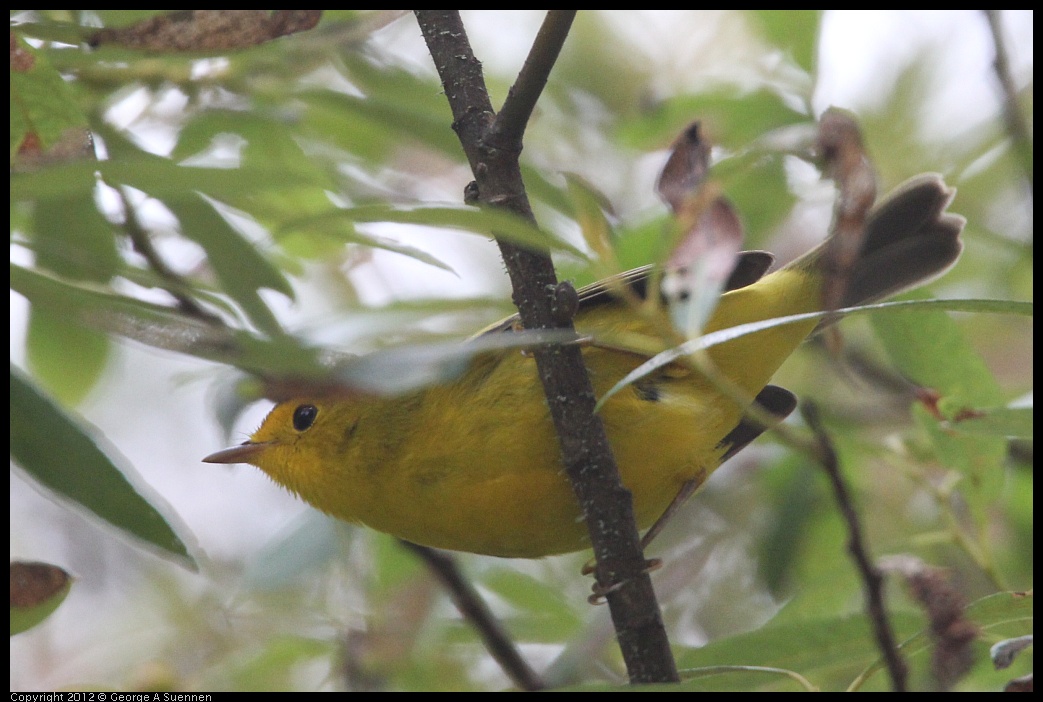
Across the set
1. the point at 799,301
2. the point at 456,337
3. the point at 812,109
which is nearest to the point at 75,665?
the point at 456,337

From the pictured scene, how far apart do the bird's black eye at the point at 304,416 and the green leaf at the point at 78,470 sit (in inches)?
49.5

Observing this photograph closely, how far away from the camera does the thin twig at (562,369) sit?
1994 mm

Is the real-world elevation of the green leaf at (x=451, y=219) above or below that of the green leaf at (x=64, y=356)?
below

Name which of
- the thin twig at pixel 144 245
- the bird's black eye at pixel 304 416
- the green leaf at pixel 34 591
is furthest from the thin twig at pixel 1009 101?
the green leaf at pixel 34 591

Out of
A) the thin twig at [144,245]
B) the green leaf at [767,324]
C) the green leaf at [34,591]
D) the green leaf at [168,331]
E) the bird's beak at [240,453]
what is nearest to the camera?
the green leaf at [168,331]

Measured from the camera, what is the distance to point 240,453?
10.8 feet

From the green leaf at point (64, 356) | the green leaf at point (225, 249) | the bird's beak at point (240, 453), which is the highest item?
the green leaf at point (64, 356)

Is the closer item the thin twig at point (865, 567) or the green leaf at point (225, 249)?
the thin twig at point (865, 567)

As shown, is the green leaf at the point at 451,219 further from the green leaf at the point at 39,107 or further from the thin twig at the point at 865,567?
the green leaf at the point at 39,107

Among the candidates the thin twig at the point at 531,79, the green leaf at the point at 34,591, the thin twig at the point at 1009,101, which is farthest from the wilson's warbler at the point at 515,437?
the green leaf at the point at 34,591

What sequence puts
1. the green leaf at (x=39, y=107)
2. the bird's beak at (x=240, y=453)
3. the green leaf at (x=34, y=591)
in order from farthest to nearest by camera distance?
the bird's beak at (x=240, y=453) < the green leaf at (x=39, y=107) < the green leaf at (x=34, y=591)

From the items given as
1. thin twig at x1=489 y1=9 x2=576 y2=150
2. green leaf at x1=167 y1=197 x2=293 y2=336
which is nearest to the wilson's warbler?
green leaf at x1=167 y1=197 x2=293 y2=336

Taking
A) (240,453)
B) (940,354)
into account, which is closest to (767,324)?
(940,354)

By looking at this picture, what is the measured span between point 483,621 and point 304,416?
88 centimetres
